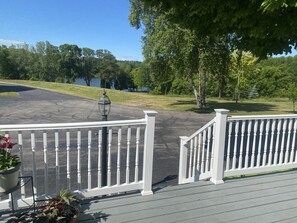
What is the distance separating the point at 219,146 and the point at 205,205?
96 centimetres

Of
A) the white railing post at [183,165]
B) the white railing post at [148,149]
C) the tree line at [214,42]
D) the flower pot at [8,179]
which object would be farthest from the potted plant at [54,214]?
the tree line at [214,42]

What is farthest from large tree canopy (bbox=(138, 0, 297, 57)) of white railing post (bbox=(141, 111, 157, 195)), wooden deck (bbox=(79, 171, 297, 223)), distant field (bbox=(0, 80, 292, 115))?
distant field (bbox=(0, 80, 292, 115))

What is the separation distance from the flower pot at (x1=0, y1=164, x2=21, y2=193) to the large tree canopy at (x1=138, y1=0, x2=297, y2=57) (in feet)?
9.40

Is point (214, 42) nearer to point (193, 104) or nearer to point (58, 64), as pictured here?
point (193, 104)

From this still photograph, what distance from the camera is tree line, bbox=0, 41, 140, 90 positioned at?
54778 mm

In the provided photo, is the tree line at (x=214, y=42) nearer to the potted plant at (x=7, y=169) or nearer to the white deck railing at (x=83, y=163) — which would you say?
the white deck railing at (x=83, y=163)

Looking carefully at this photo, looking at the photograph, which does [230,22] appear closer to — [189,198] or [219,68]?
[189,198]

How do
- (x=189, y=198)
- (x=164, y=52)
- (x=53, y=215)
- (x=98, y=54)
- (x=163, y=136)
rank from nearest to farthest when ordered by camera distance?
(x=53, y=215) < (x=189, y=198) < (x=163, y=136) < (x=164, y=52) < (x=98, y=54)

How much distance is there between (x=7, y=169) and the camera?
89.6 inches

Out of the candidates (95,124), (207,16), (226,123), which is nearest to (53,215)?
(95,124)

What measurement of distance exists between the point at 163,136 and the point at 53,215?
7848 mm

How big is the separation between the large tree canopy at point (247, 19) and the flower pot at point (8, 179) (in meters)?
2.87

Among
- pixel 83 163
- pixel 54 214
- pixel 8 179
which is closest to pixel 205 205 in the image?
pixel 54 214

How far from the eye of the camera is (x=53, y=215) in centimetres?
231
